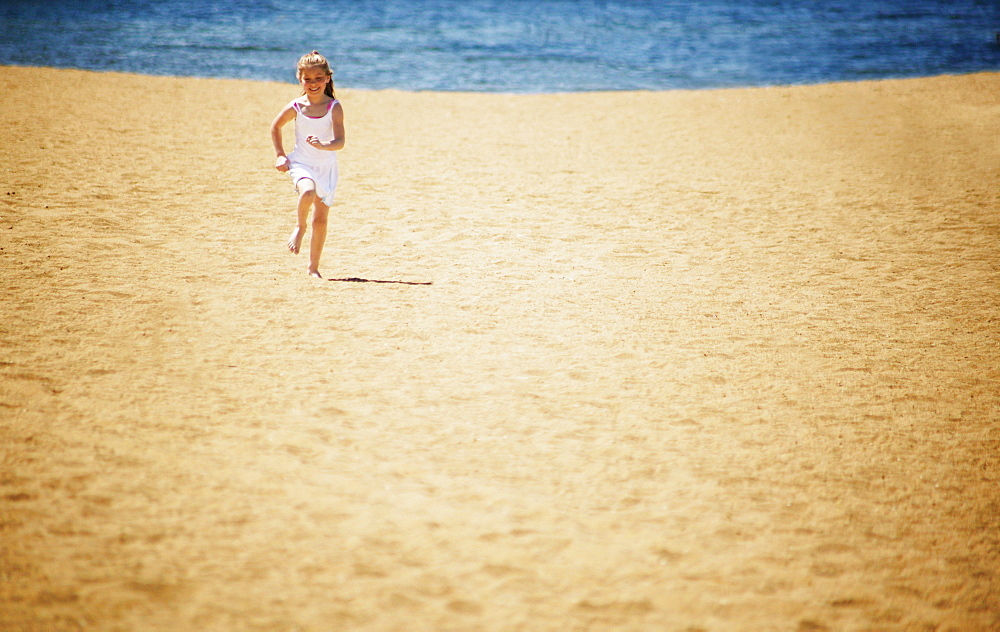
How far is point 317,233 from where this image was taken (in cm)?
667

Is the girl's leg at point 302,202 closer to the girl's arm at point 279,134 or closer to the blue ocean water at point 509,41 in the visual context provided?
the girl's arm at point 279,134

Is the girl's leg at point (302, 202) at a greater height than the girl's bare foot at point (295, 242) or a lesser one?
greater

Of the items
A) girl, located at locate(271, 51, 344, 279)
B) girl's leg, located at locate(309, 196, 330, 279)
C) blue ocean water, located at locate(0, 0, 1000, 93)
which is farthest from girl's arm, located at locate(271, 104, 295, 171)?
blue ocean water, located at locate(0, 0, 1000, 93)

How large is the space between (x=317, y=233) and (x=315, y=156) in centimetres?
74

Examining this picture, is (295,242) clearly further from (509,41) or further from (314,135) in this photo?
(509,41)

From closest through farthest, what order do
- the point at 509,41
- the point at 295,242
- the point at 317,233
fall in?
the point at 317,233
the point at 295,242
the point at 509,41

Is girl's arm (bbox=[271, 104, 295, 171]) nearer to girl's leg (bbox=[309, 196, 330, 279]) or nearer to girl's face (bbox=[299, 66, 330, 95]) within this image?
girl's face (bbox=[299, 66, 330, 95])

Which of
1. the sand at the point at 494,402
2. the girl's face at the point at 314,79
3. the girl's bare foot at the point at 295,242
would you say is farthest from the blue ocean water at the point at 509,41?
the girl's face at the point at 314,79

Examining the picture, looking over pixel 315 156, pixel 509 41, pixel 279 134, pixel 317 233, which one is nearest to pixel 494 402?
pixel 317 233

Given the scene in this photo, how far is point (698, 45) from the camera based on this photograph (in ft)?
96.7

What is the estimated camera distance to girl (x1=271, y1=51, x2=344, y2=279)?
600 centimetres

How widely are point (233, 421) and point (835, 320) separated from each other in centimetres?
523

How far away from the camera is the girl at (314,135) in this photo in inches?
236

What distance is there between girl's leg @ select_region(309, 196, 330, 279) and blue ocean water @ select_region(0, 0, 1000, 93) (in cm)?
1403
